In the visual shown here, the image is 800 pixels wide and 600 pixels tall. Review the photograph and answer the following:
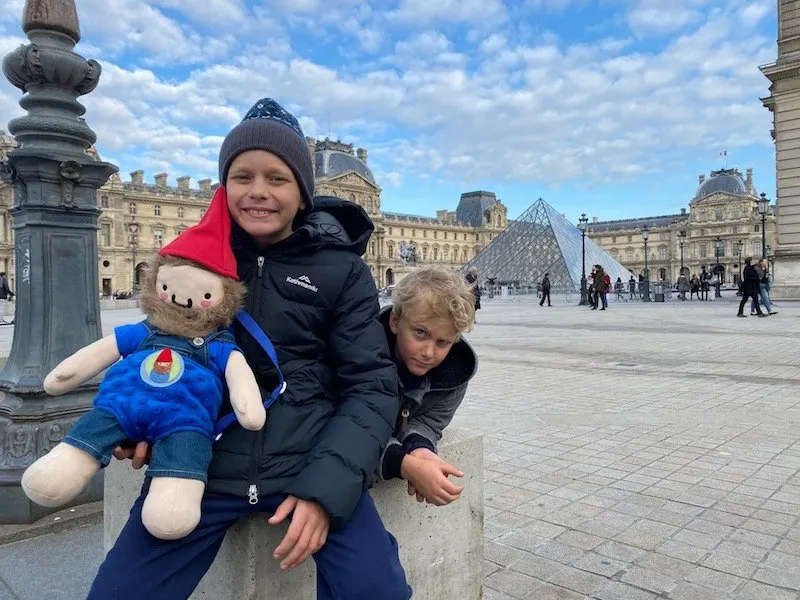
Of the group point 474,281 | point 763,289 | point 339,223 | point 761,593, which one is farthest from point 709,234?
point 339,223

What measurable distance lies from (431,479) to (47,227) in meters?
2.51

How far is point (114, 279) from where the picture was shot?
59750 millimetres

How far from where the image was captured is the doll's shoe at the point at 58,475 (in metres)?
1.28

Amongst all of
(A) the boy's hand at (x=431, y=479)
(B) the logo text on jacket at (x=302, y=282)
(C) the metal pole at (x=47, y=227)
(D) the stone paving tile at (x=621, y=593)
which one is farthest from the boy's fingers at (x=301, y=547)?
(C) the metal pole at (x=47, y=227)

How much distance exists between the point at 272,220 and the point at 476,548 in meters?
1.29

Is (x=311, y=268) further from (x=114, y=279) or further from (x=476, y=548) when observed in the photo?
(x=114, y=279)

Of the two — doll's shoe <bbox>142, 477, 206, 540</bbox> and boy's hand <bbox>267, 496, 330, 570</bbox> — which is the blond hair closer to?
boy's hand <bbox>267, 496, 330, 570</bbox>

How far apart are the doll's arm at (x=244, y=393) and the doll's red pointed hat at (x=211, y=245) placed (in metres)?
0.22

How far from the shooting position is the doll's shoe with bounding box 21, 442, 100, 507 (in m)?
1.28

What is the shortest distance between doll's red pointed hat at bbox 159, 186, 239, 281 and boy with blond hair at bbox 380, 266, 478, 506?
498mm

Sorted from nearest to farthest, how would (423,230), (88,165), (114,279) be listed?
(88,165)
(114,279)
(423,230)

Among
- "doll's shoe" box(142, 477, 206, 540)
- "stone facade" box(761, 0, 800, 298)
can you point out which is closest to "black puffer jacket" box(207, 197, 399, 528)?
"doll's shoe" box(142, 477, 206, 540)

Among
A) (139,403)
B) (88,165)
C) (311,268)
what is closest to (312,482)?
(139,403)

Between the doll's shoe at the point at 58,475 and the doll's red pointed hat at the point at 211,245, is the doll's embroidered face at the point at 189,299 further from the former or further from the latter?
the doll's shoe at the point at 58,475
